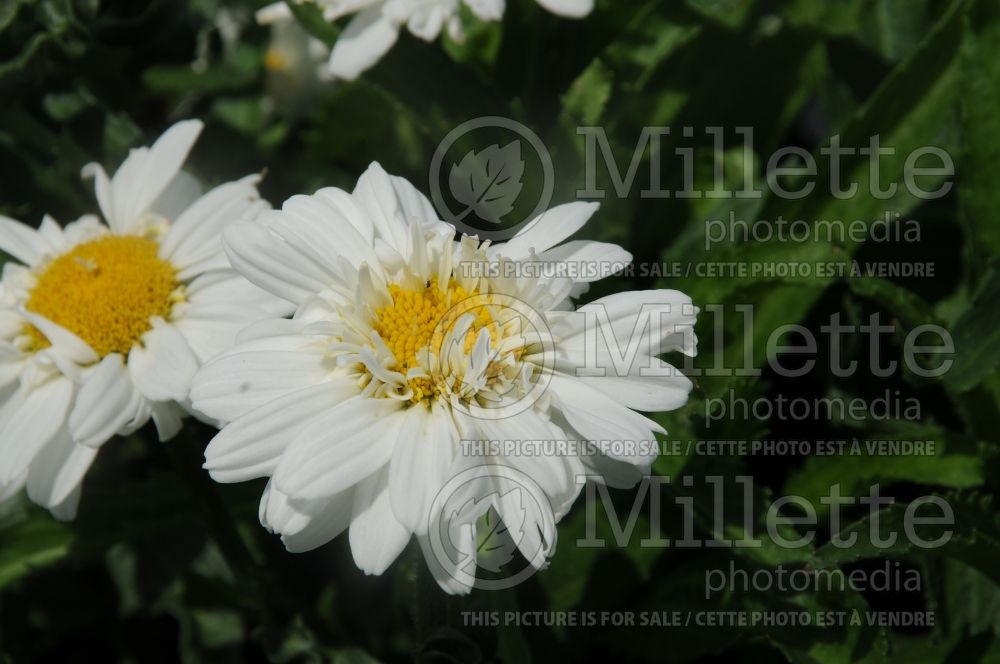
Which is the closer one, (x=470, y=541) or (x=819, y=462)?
(x=470, y=541)

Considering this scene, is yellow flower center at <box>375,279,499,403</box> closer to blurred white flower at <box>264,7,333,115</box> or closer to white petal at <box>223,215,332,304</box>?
white petal at <box>223,215,332,304</box>

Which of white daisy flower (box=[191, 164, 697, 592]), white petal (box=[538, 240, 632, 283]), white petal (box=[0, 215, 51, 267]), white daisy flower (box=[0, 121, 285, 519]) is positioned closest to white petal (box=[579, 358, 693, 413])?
white daisy flower (box=[191, 164, 697, 592])

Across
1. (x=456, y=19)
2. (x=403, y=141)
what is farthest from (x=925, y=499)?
(x=403, y=141)

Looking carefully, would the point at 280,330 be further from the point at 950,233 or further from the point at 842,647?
the point at 950,233

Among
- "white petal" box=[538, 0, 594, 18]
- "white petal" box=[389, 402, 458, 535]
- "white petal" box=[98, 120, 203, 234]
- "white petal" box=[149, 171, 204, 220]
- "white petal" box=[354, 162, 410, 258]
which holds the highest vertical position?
"white petal" box=[538, 0, 594, 18]

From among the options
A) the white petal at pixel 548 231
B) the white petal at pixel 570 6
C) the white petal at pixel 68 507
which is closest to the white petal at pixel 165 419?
the white petal at pixel 68 507

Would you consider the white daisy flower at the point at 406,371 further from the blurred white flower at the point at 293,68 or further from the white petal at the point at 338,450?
the blurred white flower at the point at 293,68

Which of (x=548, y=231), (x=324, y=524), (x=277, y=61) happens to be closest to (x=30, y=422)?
(x=324, y=524)
